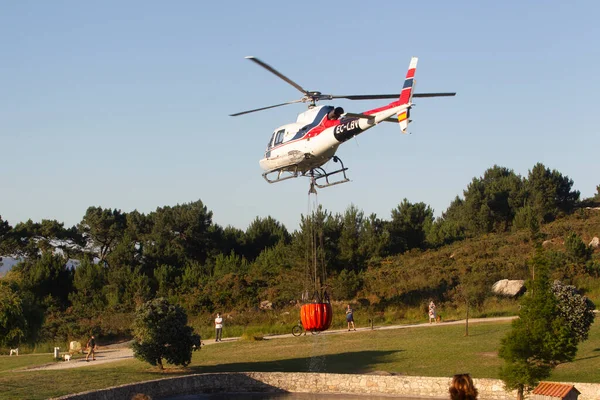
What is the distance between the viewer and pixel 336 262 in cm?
5956

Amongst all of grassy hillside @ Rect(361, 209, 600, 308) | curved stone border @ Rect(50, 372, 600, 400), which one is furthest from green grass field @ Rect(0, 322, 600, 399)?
grassy hillside @ Rect(361, 209, 600, 308)

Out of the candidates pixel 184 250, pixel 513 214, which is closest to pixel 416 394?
pixel 184 250

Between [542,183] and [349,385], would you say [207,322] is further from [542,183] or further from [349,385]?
[542,183]

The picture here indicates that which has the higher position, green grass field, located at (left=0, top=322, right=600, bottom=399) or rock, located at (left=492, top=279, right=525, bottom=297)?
rock, located at (left=492, top=279, right=525, bottom=297)

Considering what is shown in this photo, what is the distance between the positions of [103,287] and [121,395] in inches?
1519

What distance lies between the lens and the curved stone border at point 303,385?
1041 inches

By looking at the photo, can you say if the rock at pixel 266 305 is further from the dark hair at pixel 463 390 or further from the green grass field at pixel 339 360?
the dark hair at pixel 463 390

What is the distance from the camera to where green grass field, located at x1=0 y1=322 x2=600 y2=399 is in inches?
1105

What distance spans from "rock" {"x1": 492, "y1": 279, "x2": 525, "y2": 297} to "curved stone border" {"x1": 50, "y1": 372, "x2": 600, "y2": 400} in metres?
21.9

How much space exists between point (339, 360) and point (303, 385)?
4.20 m

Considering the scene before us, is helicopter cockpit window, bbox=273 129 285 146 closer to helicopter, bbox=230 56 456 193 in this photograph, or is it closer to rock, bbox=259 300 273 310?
helicopter, bbox=230 56 456 193

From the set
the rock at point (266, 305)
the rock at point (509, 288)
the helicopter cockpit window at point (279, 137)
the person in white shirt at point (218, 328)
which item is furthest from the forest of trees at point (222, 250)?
the helicopter cockpit window at point (279, 137)

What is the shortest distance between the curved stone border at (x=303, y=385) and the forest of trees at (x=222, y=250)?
64.8 ft

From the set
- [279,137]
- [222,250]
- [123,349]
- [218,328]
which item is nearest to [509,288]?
[218,328]
